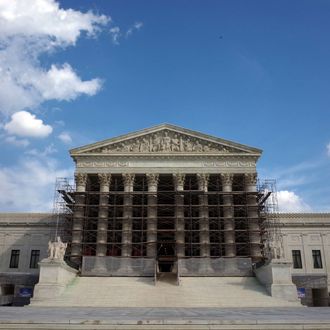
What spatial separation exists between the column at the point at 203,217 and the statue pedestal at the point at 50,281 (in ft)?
53.5

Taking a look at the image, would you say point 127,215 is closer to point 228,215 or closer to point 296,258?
point 228,215

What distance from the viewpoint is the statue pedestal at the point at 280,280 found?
36.4 meters

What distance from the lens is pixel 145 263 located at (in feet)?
145

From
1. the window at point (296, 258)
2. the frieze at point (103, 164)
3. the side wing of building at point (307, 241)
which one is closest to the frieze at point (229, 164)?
the frieze at point (103, 164)

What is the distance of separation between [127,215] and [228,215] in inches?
474

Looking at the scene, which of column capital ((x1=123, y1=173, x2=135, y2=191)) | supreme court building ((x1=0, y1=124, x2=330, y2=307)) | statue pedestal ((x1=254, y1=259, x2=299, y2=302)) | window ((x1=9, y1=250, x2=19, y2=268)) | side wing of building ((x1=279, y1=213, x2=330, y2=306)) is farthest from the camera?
window ((x1=9, y1=250, x2=19, y2=268))

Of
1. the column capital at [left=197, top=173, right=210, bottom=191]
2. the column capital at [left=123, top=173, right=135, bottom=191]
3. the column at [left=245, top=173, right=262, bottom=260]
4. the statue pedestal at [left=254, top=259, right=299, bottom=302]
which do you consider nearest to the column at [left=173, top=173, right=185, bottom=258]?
the column capital at [left=197, top=173, right=210, bottom=191]

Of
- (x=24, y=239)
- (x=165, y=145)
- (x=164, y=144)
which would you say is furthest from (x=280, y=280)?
(x=24, y=239)

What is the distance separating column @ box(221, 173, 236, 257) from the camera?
1868 inches

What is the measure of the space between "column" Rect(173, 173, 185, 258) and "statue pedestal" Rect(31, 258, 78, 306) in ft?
46.2

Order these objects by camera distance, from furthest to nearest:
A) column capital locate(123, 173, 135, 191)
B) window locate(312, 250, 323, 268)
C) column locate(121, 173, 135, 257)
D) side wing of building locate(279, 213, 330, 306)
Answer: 1. window locate(312, 250, 323, 268)
2. side wing of building locate(279, 213, 330, 306)
3. column capital locate(123, 173, 135, 191)
4. column locate(121, 173, 135, 257)

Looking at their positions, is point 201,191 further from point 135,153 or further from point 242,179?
point 135,153

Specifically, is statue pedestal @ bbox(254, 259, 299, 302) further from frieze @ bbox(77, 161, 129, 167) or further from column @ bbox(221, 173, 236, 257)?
frieze @ bbox(77, 161, 129, 167)

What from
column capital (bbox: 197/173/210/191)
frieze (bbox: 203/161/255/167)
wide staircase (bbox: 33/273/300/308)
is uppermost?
frieze (bbox: 203/161/255/167)
